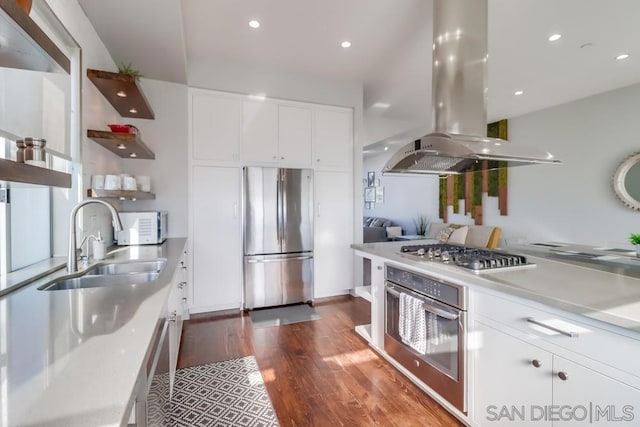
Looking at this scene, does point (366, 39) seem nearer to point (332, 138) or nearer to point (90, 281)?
point (332, 138)

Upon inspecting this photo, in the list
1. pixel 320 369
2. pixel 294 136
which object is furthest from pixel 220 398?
pixel 294 136

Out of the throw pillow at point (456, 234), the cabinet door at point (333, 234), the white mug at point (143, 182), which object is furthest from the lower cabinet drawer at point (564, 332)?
the throw pillow at point (456, 234)

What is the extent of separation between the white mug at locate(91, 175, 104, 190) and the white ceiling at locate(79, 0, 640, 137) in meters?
1.17

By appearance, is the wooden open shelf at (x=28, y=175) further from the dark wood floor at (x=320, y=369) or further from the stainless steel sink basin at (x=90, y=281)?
the dark wood floor at (x=320, y=369)

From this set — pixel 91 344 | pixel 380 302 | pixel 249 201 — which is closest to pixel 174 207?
pixel 249 201

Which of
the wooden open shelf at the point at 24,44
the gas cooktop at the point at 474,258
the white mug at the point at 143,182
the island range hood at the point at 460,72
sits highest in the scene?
the island range hood at the point at 460,72

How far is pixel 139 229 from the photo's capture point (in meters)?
2.76

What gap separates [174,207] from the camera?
11.0ft

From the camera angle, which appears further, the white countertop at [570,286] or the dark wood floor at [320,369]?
the dark wood floor at [320,369]

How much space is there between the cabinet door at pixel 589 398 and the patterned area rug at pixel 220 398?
143 centimetres

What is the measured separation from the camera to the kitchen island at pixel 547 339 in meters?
1.04

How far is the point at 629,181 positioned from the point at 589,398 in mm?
4180

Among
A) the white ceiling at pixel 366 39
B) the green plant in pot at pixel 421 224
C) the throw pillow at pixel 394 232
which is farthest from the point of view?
the throw pillow at pixel 394 232

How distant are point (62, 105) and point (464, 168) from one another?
2.85m
